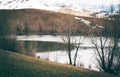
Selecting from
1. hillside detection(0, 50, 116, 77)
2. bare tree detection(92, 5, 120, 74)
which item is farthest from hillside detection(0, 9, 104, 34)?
hillside detection(0, 50, 116, 77)

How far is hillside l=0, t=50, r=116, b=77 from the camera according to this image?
2892 centimetres

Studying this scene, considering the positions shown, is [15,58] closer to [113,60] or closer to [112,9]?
[113,60]

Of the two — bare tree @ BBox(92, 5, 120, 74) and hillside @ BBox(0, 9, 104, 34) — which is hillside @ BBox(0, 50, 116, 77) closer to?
bare tree @ BBox(92, 5, 120, 74)

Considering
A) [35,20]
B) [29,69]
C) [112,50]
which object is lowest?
[35,20]

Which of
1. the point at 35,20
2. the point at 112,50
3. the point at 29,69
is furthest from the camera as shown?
the point at 35,20

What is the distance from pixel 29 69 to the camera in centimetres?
3061

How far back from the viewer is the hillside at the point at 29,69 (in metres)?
28.9

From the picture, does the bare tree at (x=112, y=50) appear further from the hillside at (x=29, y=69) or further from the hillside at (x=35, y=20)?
the hillside at (x=35, y=20)

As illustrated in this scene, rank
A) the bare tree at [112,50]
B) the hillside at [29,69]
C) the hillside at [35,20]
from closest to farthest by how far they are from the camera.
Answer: the hillside at [29,69]
the bare tree at [112,50]
the hillside at [35,20]

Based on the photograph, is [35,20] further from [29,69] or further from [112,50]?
[29,69]

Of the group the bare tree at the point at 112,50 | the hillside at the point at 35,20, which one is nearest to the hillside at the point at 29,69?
the bare tree at the point at 112,50

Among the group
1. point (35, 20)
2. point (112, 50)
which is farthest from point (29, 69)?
point (35, 20)

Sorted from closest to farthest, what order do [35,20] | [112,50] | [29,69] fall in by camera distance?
[29,69], [112,50], [35,20]

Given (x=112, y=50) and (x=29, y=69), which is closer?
(x=29, y=69)
